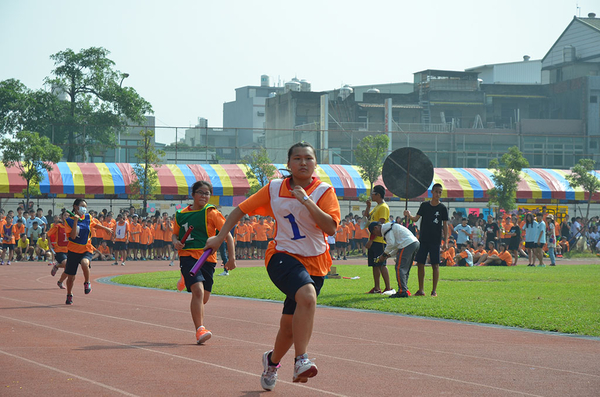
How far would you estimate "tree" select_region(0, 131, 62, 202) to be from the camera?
3466cm

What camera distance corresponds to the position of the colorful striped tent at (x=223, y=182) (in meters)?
37.7

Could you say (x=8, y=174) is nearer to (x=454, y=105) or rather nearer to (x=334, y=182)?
(x=334, y=182)

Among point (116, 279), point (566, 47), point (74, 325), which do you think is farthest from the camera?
point (566, 47)

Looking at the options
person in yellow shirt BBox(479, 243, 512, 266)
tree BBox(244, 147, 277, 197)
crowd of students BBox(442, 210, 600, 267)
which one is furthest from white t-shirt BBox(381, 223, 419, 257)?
tree BBox(244, 147, 277, 197)

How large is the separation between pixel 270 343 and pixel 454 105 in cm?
6612

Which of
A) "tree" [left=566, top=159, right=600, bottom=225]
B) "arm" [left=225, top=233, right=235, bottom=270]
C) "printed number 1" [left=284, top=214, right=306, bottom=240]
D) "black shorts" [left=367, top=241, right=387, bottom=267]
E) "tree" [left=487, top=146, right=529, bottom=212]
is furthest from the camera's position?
"tree" [left=566, top=159, right=600, bottom=225]

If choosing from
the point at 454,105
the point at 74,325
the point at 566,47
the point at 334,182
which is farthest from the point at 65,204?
the point at 566,47

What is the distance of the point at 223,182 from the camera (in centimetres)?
4053

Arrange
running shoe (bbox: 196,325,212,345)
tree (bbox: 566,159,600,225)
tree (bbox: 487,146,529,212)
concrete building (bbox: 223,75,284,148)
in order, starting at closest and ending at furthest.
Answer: running shoe (bbox: 196,325,212,345)
tree (bbox: 487,146,529,212)
tree (bbox: 566,159,600,225)
concrete building (bbox: 223,75,284,148)

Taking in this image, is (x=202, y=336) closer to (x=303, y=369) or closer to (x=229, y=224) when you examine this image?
(x=229, y=224)

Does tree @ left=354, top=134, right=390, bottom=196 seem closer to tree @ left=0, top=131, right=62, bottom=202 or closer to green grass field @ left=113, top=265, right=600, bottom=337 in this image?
tree @ left=0, top=131, right=62, bottom=202

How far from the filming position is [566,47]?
77.0 metres

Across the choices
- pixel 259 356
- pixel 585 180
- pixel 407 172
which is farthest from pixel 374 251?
pixel 585 180

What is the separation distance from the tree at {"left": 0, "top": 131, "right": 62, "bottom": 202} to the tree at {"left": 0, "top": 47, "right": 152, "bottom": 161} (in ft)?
38.0
